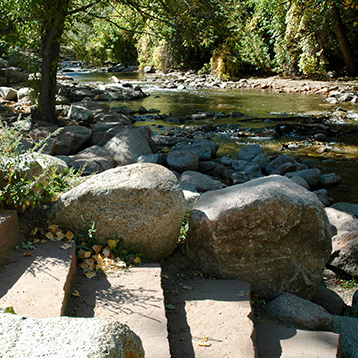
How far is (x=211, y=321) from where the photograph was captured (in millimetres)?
2613

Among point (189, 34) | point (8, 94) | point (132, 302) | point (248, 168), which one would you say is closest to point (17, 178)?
point (132, 302)

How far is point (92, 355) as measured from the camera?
128 centimetres

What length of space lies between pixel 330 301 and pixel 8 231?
8.69ft

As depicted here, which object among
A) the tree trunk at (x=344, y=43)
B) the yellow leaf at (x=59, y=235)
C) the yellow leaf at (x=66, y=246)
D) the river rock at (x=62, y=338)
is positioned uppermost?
the tree trunk at (x=344, y=43)

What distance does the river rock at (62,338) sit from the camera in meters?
1.27

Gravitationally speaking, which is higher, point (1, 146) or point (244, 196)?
point (1, 146)

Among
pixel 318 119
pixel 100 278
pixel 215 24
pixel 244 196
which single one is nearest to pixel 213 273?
pixel 244 196

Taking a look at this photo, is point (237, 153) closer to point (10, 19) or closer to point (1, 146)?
point (10, 19)

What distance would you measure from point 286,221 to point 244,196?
38cm

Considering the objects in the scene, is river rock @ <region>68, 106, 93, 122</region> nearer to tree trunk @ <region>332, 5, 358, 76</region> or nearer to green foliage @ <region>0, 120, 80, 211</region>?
green foliage @ <region>0, 120, 80, 211</region>

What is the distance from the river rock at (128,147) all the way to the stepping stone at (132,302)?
181 inches

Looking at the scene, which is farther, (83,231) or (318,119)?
(318,119)

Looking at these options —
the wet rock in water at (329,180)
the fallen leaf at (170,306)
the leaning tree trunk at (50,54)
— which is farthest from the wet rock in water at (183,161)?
the fallen leaf at (170,306)

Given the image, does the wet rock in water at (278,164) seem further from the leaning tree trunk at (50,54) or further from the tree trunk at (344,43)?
the tree trunk at (344,43)
